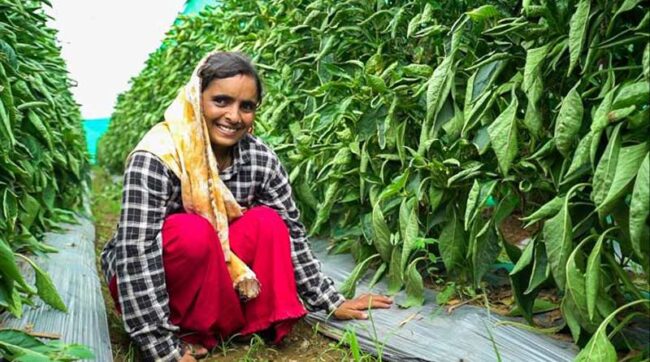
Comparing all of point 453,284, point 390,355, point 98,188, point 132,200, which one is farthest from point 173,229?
point 98,188

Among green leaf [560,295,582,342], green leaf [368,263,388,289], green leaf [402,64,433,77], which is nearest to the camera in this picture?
green leaf [560,295,582,342]

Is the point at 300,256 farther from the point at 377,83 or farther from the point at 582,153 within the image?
the point at 582,153

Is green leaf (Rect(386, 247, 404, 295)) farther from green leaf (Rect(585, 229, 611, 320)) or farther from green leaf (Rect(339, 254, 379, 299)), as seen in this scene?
green leaf (Rect(585, 229, 611, 320))

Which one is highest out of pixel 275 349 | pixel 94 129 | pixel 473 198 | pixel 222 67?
pixel 94 129

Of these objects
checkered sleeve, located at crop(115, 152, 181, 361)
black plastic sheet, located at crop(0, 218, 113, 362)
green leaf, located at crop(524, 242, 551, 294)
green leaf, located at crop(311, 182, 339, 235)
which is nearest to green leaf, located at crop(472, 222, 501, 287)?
green leaf, located at crop(524, 242, 551, 294)

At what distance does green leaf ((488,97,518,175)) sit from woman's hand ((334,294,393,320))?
73 cm

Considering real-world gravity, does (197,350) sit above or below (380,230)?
below

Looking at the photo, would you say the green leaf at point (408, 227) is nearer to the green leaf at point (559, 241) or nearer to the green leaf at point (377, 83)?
the green leaf at point (377, 83)

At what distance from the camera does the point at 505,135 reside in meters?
1.94

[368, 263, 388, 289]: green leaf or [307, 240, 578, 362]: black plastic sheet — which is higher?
[368, 263, 388, 289]: green leaf

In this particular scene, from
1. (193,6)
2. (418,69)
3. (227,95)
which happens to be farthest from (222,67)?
(193,6)

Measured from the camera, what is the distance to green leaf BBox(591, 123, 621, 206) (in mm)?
1553

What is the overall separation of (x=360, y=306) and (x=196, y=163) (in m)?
0.69

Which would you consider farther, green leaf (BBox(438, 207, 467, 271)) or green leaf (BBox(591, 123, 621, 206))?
green leaf (BBox(438, 207, 467, 271))
